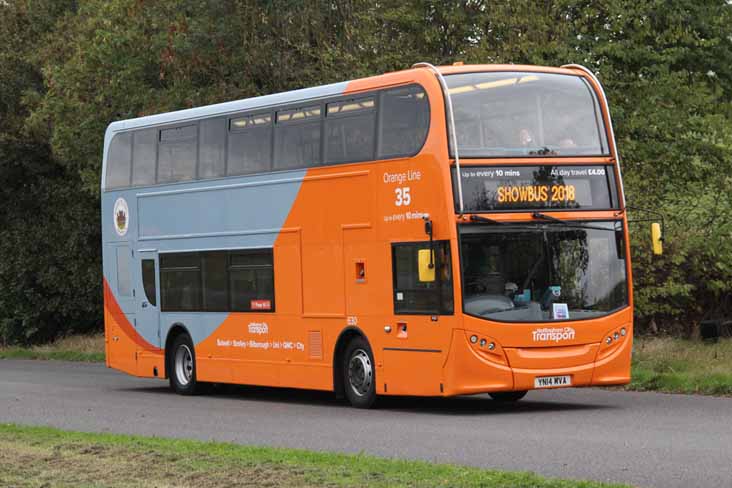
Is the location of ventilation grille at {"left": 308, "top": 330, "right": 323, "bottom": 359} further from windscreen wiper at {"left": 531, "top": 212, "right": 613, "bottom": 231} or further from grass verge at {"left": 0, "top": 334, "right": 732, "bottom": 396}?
grass verge at {"left": 0, "top": 334, "right": 732, "bottom": 396}

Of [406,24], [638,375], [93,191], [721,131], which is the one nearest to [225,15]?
[406,24]

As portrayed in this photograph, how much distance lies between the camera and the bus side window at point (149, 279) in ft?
82.2

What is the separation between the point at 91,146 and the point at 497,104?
2021 centimetres

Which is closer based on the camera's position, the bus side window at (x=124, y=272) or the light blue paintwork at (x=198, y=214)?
the light blue paintwork at (x=198, y=214)

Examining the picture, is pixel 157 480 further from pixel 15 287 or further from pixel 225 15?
pixel 15 287

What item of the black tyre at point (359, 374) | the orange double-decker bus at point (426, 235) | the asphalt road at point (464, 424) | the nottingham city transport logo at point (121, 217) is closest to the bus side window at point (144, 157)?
the nottingham city transport logo at point (121, 217)

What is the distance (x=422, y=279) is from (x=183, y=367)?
734 centimetres

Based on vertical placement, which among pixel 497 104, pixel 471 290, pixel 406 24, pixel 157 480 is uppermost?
pixel 406 24

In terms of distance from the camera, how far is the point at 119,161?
25797mm

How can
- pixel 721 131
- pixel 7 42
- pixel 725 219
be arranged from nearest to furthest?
1. pixel 725 219
2. pixel 721 131
3. pixel 7 42

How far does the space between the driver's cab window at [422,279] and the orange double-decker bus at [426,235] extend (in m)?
0.02

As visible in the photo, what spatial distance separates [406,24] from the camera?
3419 cm

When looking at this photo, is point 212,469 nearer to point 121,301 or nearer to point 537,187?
point 537,187

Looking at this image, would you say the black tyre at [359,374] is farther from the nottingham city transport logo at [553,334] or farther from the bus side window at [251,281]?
the nottingham city transport logo at [553,334]
